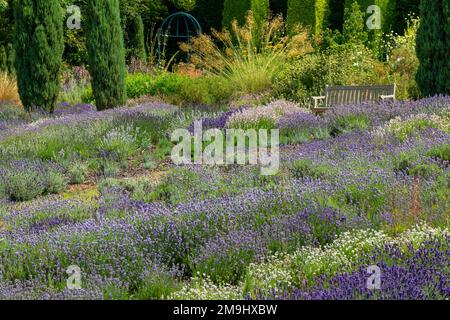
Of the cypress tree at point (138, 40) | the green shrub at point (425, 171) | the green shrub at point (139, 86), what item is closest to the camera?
the green shrub at point (425, 171)

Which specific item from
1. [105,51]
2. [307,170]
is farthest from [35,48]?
[307,170]

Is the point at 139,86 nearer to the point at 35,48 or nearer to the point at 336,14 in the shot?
the point at 35,48

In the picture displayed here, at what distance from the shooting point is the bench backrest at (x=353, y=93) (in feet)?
33.7

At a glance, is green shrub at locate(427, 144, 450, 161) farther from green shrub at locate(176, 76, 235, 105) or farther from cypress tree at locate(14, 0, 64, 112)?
cypress tree at locate(14, 0, 64, 112)

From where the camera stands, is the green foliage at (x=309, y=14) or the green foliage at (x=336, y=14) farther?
the green foliage at (x=336, y=14)

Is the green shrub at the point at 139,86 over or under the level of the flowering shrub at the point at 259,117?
under

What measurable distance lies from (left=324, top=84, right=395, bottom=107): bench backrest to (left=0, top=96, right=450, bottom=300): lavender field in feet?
7.67

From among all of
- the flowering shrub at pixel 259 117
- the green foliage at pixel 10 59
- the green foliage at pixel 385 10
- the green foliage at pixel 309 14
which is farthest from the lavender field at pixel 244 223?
the green foliage at pixel 309 14

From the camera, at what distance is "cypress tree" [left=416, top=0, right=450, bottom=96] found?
9.70 metres

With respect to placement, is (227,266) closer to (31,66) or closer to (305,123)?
(305,123)

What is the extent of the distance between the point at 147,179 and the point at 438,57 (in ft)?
17.4

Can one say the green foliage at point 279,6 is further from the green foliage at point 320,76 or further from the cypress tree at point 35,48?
the cypress tree at point 35,48

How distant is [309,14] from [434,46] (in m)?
8.47

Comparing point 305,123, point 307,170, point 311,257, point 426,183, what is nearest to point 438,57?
point 305,123
